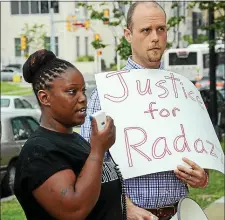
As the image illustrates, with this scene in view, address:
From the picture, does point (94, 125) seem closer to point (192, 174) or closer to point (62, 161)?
point (62, 161)

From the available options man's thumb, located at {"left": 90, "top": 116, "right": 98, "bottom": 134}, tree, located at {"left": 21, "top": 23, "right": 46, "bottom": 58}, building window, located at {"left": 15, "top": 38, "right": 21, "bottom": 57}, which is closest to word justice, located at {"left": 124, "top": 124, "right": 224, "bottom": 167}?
man's thumb, located at {"left": 90, "top": 116, "right": 98, "bottom": 134}

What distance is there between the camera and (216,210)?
28.6ft

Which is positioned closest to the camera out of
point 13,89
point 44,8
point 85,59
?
point 13,89

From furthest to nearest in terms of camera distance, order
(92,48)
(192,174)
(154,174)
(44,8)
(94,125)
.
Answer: (44,8) → (92,48) → (154,174) → (192,174) → (94,125)

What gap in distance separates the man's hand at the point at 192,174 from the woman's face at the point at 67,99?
2.74 ft

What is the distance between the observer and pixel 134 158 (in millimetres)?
3646

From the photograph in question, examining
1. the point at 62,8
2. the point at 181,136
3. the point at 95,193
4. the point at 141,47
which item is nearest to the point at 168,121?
the point at 181,136

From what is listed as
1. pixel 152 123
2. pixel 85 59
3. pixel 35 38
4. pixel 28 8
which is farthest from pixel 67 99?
pixel 28 8

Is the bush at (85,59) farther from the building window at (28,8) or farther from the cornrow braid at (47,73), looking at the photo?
the cornrow braid at (47,73)

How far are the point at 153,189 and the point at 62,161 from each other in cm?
97

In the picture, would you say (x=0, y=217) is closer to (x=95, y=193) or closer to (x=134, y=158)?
(x=134, y=158)

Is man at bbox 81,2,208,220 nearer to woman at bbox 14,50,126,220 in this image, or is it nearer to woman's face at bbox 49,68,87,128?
woman at bbox 14,50,126,220

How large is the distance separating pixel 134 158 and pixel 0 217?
220 inches

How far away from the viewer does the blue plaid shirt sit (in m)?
3.66
